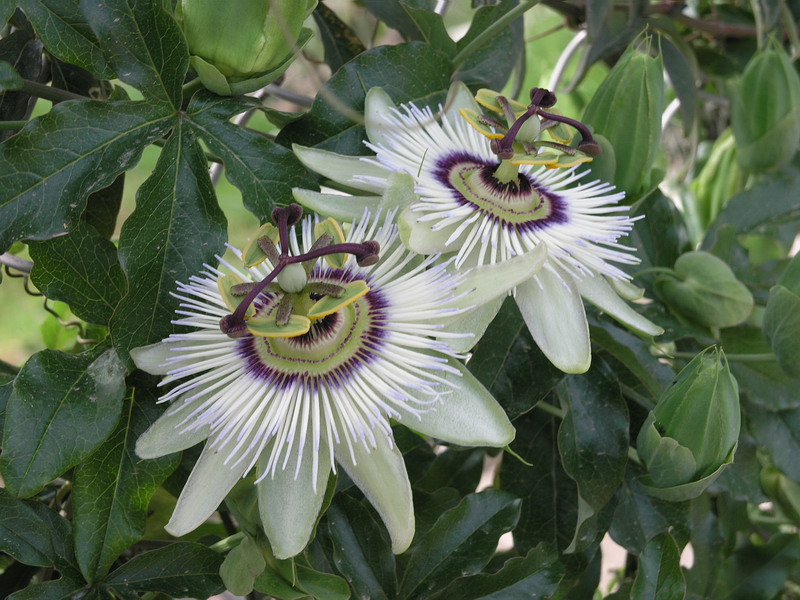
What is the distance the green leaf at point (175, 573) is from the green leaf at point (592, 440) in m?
0.36

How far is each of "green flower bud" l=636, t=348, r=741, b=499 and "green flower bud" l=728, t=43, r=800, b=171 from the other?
65cm

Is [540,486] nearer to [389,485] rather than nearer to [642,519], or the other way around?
[642,519]

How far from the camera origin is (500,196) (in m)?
0.83

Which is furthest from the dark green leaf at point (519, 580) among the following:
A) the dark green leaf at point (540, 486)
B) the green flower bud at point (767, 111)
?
the green flower bud at point (767, 111)

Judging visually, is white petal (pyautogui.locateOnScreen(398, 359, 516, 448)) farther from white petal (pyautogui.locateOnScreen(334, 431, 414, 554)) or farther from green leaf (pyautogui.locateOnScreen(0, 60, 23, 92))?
green leaf (pyautogui.locateOnScreen(0, 60, 23, 92))

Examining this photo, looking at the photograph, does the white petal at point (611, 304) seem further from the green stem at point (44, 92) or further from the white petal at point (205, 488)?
the green stem at point (44, 92)

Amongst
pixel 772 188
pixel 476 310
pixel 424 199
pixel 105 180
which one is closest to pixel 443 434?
pixel 476 310

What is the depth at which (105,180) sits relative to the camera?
0.73 m

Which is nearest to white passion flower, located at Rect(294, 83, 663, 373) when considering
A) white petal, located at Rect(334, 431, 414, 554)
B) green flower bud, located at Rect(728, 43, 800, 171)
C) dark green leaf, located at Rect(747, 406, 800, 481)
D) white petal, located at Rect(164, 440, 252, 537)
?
white petal, located at Rect(334, 431, 414, 554)

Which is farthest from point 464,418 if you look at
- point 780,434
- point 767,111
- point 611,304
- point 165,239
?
point 767,111

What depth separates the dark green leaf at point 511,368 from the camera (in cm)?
89

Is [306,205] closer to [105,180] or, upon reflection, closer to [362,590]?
[105,180]

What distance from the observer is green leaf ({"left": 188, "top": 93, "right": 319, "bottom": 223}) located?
76 centimetres

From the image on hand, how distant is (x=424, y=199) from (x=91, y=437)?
1.13ft
